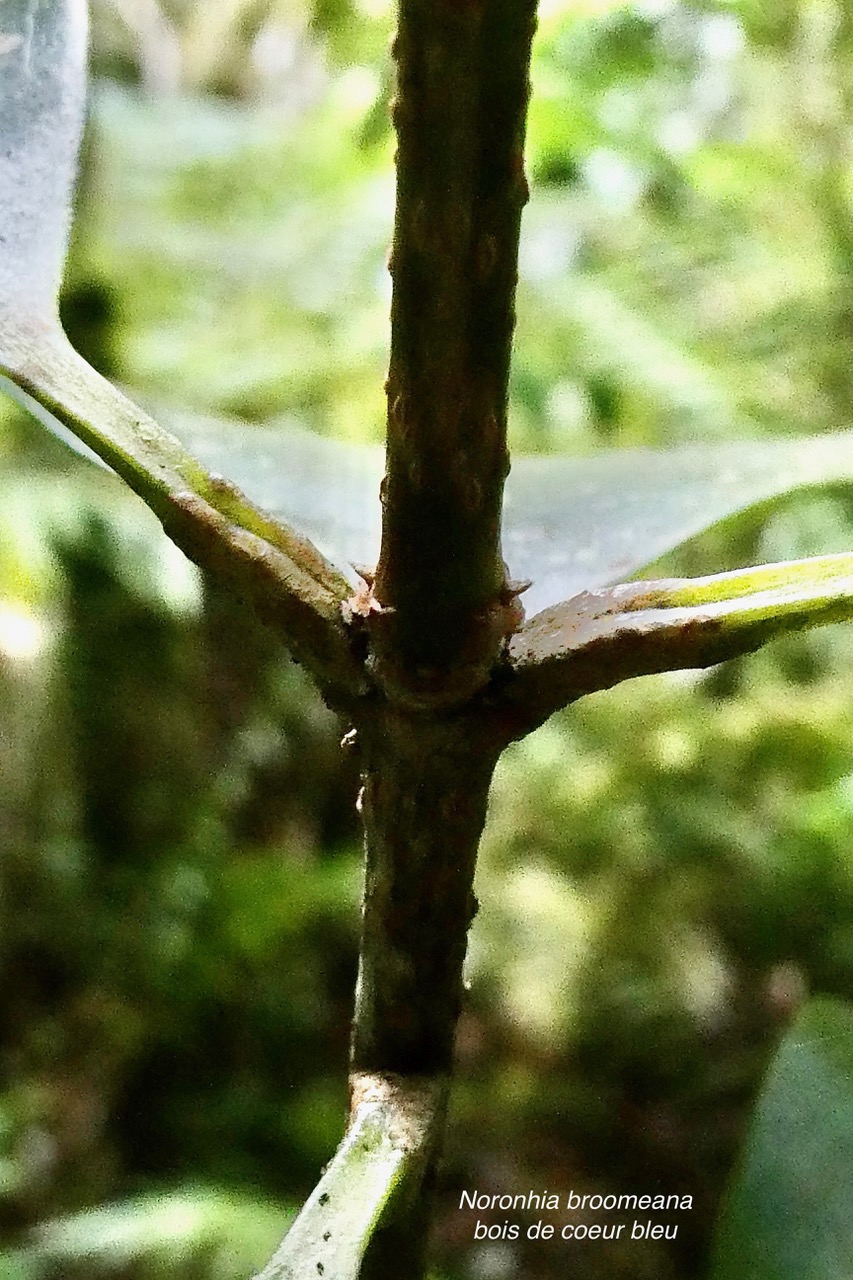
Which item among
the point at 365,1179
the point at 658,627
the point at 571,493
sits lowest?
the point at 365,1179

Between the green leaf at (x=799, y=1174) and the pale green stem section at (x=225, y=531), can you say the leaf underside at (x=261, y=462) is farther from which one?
the green leaf at (x=799, y=1174)

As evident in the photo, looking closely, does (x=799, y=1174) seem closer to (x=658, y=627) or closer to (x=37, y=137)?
(x=658, y=627)

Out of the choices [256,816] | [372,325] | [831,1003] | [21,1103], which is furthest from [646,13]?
[21,1103]

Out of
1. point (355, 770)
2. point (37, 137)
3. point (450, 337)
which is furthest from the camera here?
point (355, 770)

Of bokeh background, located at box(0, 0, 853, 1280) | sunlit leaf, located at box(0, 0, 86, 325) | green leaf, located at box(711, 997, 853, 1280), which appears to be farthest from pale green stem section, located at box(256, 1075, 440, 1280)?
bokeh background, located at box(0, 0, 853, 1280)

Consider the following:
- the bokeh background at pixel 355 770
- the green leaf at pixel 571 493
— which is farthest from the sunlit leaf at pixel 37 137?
the bokeh background at pixel 355 770

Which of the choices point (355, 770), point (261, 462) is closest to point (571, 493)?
point (261, 462)

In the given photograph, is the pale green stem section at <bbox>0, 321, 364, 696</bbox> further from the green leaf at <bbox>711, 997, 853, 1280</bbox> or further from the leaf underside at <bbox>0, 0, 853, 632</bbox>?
the green leaf at <bbox>711, 997, 853, 1280</bbox>
